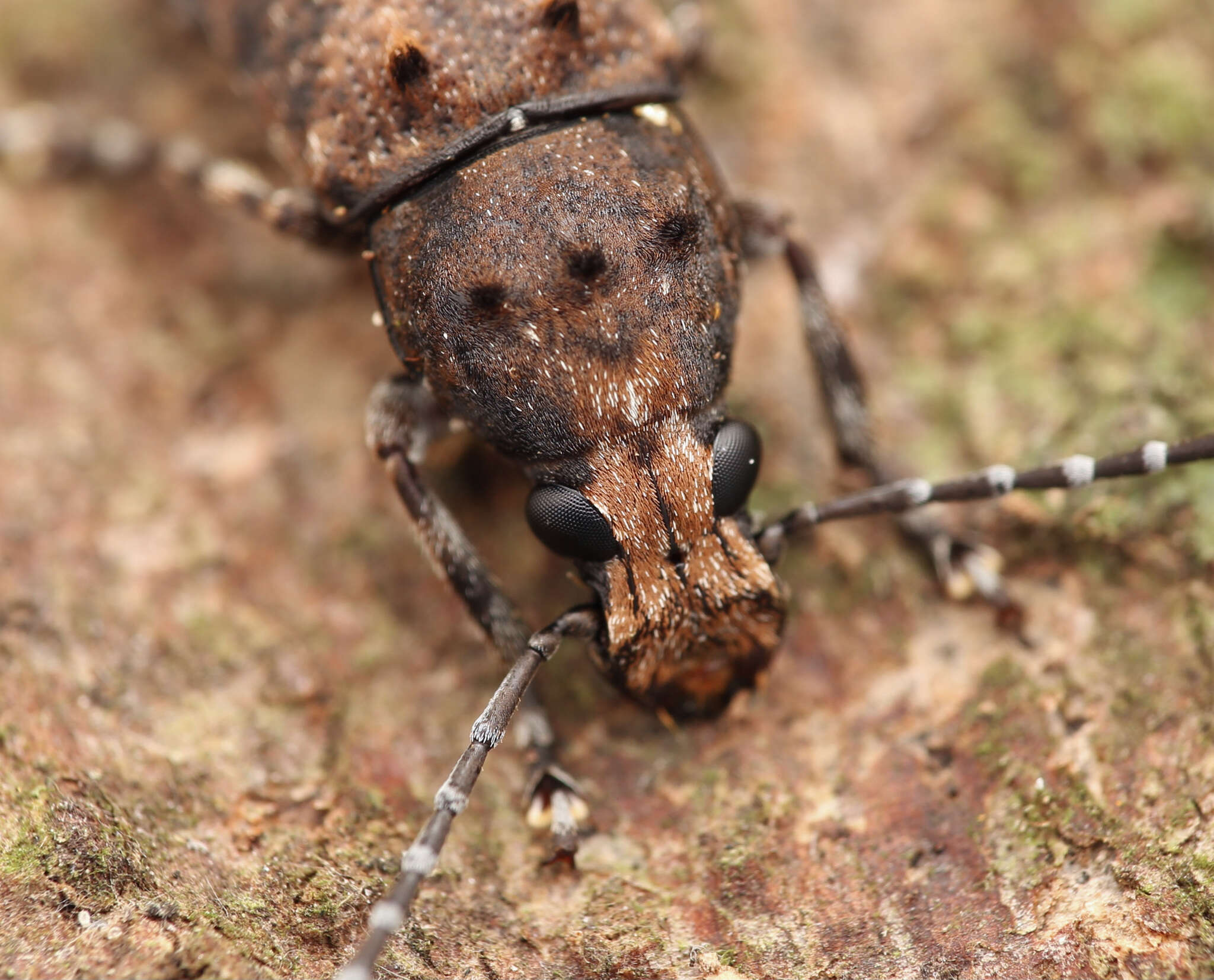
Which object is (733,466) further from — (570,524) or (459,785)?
(459,785)

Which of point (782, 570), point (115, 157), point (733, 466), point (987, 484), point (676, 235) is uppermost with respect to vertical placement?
point (115, 157)

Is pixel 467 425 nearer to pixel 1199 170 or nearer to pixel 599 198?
pixel 599 198

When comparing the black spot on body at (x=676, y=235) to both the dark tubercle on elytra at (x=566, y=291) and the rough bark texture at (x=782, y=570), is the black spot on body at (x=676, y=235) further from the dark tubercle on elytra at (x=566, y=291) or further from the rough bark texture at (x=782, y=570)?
the rough bark texture at (x=782, y=570)

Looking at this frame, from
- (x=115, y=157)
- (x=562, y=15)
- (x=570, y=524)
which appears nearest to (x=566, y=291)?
(x=570, y=524)

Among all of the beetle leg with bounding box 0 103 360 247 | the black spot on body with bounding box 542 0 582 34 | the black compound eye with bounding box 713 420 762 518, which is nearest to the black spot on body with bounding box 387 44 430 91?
the black spot on body with bounding box 542 0 582 34

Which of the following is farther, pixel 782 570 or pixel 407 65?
pixel 782 570

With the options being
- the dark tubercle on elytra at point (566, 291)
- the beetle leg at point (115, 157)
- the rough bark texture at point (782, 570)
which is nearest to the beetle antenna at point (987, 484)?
the rough bark texture at point (782, 570)

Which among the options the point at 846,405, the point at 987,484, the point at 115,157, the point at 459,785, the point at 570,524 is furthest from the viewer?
the point at 115,157
